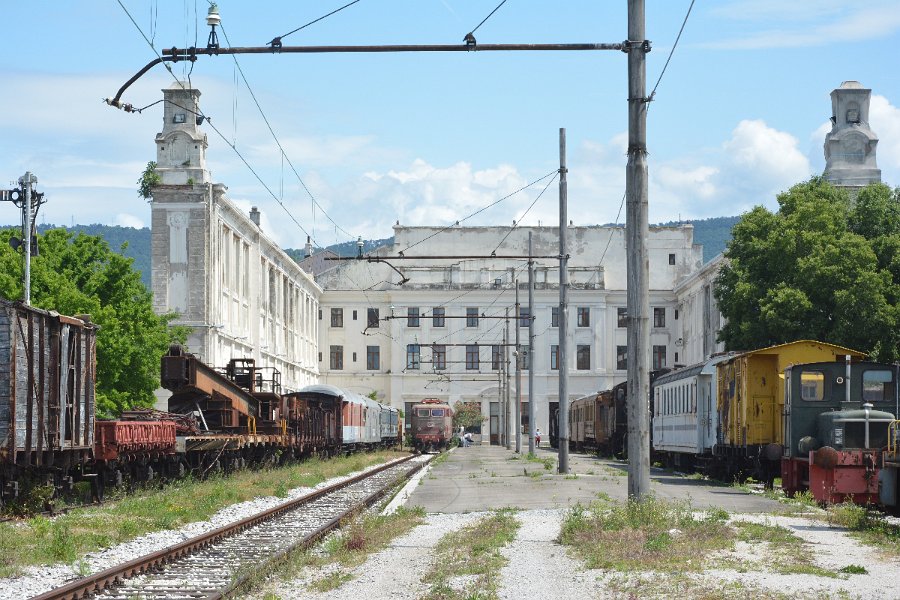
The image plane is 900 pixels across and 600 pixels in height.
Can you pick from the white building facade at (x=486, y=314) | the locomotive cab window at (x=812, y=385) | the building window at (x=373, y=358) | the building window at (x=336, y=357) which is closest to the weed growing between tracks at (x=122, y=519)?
the locomotive cab window at (x=812, y=385)

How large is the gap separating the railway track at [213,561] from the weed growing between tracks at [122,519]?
3.50ft

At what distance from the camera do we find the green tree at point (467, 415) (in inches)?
4087

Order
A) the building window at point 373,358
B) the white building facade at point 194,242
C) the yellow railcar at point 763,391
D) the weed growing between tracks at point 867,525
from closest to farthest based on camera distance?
the weed growing between tracks at point 867,525 < the yellow railcar at point 763,391 < the white building facade at point 194,242 < the building window at point 373,358

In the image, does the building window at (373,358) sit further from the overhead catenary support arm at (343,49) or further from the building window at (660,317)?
the overhead catenary support arm at (343,49)

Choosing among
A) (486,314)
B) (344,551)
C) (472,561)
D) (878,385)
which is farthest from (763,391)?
(486,314)

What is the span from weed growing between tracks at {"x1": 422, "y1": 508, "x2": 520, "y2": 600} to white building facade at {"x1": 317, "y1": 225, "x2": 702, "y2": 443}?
82.1 meters

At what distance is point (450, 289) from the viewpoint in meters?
103

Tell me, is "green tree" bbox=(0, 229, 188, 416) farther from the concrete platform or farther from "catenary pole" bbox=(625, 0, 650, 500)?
"catenary pole" bbox=(625, 0, 650, 500)

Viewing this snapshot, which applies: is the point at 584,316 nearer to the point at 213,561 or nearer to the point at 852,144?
the point at 852,144

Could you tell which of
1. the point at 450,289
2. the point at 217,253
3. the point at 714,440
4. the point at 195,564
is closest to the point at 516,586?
the point at 195,564

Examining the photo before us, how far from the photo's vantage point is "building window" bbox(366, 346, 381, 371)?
352 ft

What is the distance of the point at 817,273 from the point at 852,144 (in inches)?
1203

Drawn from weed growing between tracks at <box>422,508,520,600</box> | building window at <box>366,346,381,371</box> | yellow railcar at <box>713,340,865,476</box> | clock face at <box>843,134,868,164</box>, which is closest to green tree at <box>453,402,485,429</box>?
building window at <box>366,346,381,371</box>

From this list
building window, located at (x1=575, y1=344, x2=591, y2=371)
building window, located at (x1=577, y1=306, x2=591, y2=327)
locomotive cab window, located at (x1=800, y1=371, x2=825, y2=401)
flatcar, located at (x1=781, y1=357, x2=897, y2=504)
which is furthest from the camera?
building window, located at (x1=575, y1=344, x2=591, y2=371)
